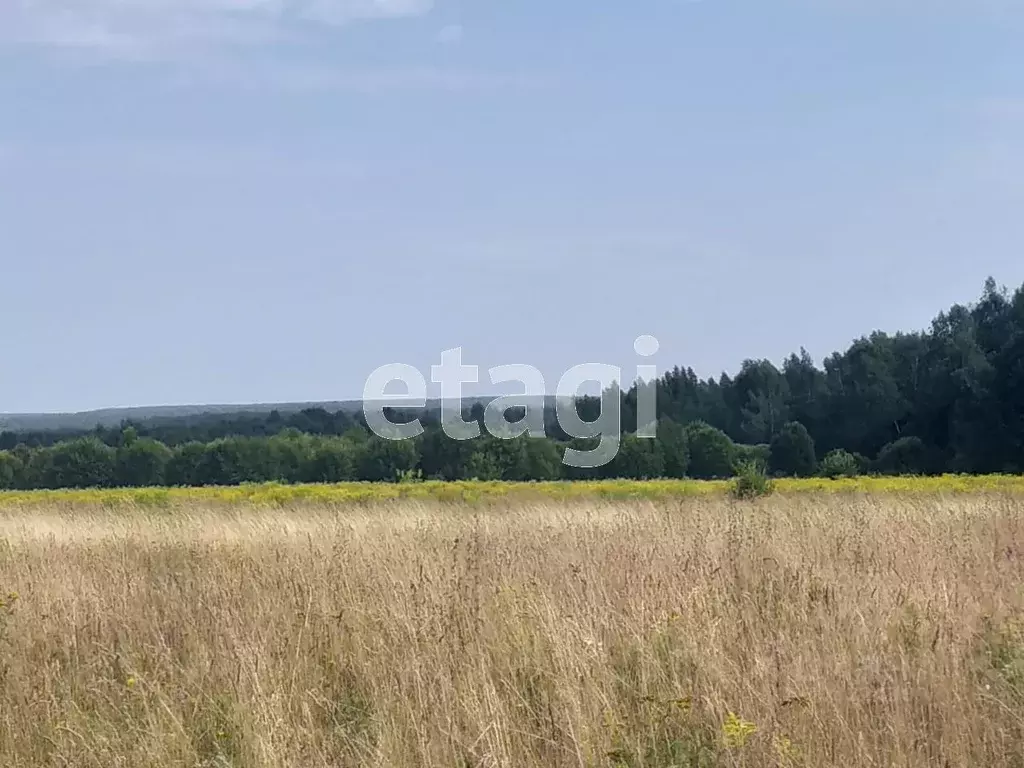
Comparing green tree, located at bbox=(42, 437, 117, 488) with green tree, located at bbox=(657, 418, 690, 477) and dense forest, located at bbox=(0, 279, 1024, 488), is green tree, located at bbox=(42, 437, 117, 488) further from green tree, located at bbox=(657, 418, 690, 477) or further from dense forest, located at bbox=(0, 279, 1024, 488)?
green tree, located at bbox=(657, 418, 690, 477)

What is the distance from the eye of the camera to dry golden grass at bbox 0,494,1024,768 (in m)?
4.03

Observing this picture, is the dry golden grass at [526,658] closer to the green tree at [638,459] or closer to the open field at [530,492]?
the open field at [530,492]

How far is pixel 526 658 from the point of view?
4.87 m

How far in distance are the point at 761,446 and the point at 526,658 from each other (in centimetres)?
5225

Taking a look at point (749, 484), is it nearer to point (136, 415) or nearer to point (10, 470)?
point (10, 470)

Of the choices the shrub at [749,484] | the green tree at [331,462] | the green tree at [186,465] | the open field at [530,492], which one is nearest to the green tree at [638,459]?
the green tree at [331,462]

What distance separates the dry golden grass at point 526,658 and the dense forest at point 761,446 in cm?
Answer: 3315

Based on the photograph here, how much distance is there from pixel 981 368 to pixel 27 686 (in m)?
47.9

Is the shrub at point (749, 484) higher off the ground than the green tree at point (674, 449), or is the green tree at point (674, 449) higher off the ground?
the shrub at point (749, 484)

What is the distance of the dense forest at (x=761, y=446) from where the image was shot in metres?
44.8

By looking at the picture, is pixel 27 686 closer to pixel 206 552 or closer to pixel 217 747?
pixel 217 747

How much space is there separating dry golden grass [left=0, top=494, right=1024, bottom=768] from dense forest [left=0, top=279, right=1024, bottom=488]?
33149mm

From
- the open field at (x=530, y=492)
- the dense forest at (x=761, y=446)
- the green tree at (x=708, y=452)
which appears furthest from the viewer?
the green tree at (x=708, y=452)

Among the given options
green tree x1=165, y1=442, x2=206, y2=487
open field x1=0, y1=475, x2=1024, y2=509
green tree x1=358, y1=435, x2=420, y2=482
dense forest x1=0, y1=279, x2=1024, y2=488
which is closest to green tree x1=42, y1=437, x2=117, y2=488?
dense forest x1=0, y1=279, x2=1024, y2=488
